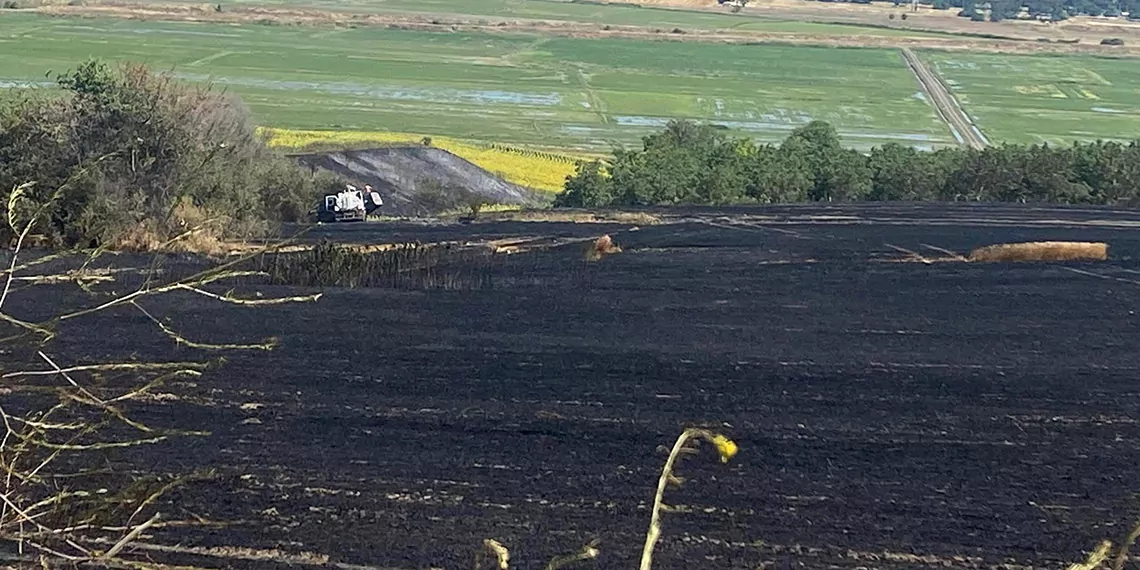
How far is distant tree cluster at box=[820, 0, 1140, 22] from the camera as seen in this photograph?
398 feet

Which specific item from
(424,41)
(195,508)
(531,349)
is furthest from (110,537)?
(424,41)

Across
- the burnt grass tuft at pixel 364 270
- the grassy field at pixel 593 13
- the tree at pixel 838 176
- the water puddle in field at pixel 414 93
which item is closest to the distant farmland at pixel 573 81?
the water puddle in field at pixel 414 93

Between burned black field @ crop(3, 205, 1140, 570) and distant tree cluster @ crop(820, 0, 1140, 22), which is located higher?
distant tree cluster @ crop(820, 0, 1140, 22)

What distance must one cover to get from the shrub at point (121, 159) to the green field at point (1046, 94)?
4343 cm

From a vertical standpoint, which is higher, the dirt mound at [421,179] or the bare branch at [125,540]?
the bare branch at [125,540]

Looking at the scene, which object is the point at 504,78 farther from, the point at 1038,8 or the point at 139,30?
the point at 1038,8

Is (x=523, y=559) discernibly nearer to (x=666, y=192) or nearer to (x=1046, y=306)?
(x=1046, y=306)

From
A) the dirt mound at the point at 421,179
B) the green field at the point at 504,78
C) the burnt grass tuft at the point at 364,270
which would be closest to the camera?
the burnt grass tuft at the point at 364,270

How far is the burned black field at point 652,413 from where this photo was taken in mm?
7777

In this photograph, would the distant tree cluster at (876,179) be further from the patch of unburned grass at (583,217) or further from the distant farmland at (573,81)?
the distant farmland at (573,81)

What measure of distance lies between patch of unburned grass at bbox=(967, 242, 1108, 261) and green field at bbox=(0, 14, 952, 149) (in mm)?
34927

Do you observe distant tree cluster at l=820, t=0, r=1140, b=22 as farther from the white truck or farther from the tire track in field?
the white truck

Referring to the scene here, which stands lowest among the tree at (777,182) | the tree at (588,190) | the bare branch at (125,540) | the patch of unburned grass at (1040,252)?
the tree at (588,190)

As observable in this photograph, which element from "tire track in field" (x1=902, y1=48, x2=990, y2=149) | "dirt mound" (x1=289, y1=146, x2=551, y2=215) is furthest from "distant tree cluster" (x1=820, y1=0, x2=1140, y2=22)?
"dirt mound" (x1=289, y1=146, x2=551, y2=215)
